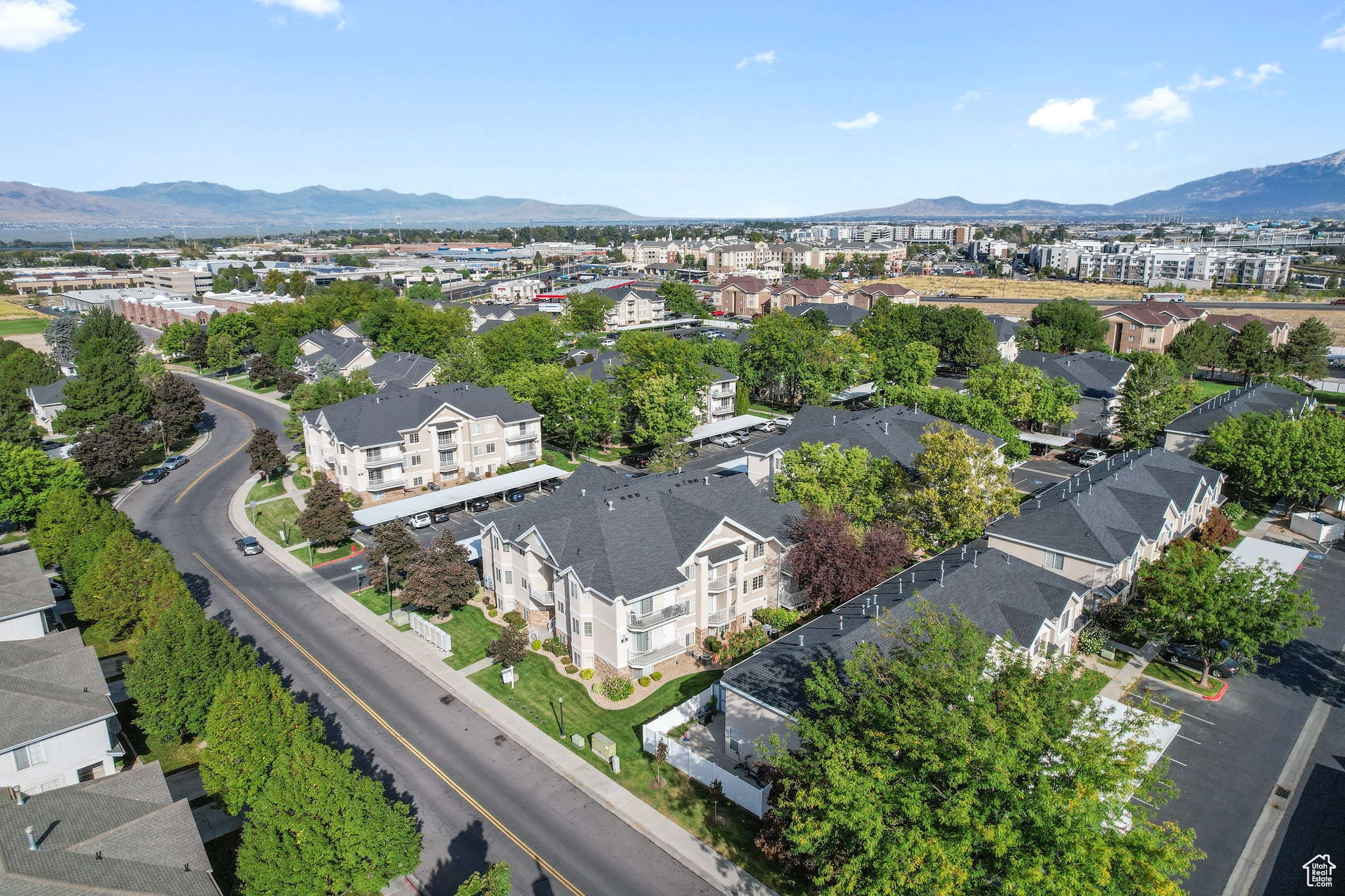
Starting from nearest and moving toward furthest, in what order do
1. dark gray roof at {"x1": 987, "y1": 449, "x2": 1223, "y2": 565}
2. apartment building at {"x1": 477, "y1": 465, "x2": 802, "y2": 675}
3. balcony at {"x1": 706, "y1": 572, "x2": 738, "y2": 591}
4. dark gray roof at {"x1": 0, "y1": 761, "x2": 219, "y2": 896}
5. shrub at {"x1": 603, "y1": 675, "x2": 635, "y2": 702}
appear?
1. dark gray roof at {"x1": 0, "y1": 761, "x2": 219, "y2": 896}
2. shrub at {"x1": 603, "y1": 675, "x2": 635, "y2": 702}
3. apartment building at {"x1": 477, "y1": 465, "x2": 802, "y2": 675}
4. balcony at {"x1": 706, "y1": 572, "x2": 738, "y2": 591}
5. dark gray roof at {"x1": 987, "y1": 449, "x2": 1223, "y2": 565}

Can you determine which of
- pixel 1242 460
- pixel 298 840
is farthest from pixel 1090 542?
pixel 298 840

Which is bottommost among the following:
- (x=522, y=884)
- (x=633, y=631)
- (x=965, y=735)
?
(x=522, y=884)

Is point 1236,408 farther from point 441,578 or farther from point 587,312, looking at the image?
point 587,312

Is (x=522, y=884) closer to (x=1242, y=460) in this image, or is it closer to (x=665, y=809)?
(x=665, y=809)

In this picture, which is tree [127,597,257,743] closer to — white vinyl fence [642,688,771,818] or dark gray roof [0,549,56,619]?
dark gray roof [0,549,56,619]

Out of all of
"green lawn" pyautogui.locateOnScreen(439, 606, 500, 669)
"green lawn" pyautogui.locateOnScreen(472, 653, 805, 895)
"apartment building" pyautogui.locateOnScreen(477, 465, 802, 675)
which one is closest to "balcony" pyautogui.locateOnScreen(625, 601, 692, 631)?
"apartment building" pyautogui.locateOnScreen(477, 465, 802, 675)

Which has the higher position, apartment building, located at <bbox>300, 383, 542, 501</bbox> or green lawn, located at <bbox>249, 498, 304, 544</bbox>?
apartment building, located at <bbox>300, 383, 542, 501</bbox>
